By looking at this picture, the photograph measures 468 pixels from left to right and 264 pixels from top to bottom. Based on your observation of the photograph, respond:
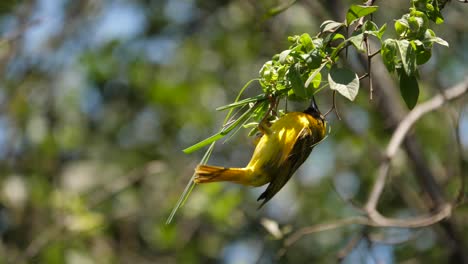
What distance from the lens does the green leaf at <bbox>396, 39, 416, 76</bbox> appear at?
158 centimetres

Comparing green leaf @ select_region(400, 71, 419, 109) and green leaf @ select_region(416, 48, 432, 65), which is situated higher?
green leaf @ select_region(416, 48, 432, 65)

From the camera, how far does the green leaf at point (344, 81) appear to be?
158 cm

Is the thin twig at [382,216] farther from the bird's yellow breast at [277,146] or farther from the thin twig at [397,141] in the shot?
the bird's yellow breast at [277,146]

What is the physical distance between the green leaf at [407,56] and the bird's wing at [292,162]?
0.65 meters

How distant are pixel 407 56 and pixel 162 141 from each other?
14.7ft

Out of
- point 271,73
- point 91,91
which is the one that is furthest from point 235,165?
point 271,73

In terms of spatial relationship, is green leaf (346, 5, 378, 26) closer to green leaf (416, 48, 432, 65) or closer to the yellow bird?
green leaf (416, 48, 432, 65)

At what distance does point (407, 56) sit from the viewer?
159 cm

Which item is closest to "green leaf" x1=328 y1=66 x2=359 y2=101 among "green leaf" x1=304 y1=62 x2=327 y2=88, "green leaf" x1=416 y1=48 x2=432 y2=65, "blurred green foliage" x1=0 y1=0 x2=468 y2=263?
"green leaf" x1=304 y1=62 x2=327 y2=88

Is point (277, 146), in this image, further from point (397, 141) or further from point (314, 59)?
point (397, 141)

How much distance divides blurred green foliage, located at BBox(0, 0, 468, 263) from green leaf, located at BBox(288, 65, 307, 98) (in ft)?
9.74

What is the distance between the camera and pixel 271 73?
1.83 metres

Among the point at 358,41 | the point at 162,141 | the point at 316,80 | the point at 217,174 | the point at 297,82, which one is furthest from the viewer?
the point at 162,141

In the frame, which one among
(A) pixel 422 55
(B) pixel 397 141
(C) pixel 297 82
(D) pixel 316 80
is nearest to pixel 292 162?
(D) pixel 316 80
